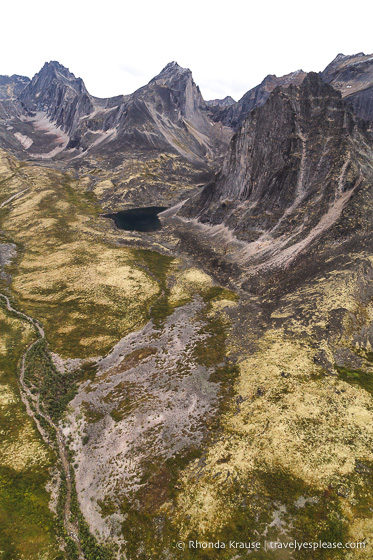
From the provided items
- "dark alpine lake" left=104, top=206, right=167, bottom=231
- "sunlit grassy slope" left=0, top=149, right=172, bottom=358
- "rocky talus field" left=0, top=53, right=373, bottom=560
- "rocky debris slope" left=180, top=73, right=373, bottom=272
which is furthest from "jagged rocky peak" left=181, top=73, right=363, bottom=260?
"sunlit grassy slope" left=0, top=149, right=172, bottom=358

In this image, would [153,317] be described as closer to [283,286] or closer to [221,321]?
[221,321]

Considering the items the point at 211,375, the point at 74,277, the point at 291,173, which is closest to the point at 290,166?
the point at 291,173

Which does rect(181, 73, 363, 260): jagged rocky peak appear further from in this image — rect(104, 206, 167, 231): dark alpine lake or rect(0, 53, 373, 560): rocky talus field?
rect(104, 206, 167, 231): dark alpine lake

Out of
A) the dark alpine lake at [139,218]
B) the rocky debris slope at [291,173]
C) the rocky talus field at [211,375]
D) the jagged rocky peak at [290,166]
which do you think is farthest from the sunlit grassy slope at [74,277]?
the jagged rocky peak at [290,166]

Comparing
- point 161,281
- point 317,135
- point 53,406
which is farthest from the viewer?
point 317,135

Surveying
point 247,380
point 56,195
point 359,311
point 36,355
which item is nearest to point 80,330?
point 36,355
